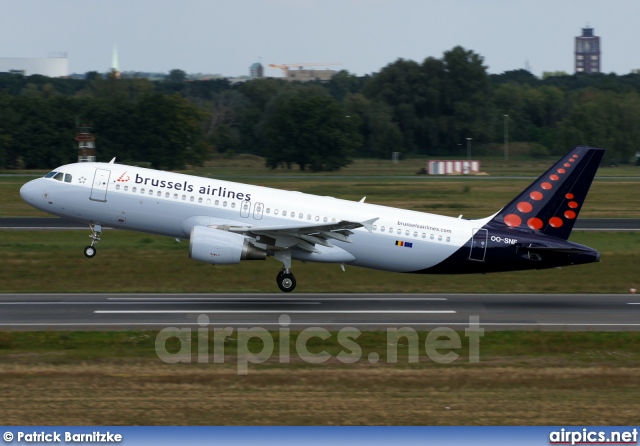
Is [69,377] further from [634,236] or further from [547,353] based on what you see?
[634,236]

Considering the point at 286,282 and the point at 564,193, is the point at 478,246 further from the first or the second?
the point at 286,282

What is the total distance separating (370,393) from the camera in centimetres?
1947

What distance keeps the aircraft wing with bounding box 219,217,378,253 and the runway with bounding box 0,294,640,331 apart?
6.52ft

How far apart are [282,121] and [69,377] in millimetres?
85081

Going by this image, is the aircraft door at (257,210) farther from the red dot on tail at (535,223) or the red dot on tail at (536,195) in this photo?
the red dot on tail at (536,195)

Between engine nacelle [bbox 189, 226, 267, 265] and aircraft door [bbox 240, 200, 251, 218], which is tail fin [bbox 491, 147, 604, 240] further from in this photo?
engine nacelle [bbox 189, 226, 267, 265]

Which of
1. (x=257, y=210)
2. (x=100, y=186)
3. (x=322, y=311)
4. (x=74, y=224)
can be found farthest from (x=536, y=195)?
(x=74, y=224)

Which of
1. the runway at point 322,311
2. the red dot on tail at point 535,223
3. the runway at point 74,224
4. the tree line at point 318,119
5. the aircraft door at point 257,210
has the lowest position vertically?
the runway at point 322,311

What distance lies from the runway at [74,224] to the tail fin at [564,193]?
60.4ft

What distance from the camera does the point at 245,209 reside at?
107 feet

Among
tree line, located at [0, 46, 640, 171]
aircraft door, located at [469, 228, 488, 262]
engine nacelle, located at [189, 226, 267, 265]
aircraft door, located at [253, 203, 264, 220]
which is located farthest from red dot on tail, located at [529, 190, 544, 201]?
tree line, located at [0, 46, 640, 171]

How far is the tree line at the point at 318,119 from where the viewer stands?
9456cm

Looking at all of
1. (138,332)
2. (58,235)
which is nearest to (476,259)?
(138,332)

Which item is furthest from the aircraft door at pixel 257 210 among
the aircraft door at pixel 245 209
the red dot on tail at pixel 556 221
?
the red dot on tail at pixel 556 221
